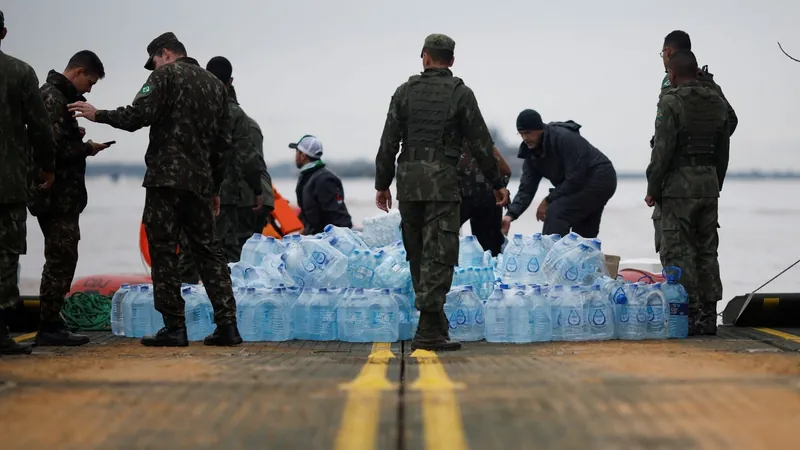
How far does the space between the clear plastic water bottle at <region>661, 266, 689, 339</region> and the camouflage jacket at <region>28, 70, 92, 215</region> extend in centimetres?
429

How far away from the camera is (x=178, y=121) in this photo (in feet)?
25.2

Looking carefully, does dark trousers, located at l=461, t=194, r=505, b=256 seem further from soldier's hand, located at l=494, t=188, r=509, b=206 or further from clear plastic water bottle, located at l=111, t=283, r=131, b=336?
clear plastic water bottle, located at l=111, t=283, r=131, b=336

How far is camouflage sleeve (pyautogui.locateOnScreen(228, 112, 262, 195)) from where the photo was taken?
10875mm

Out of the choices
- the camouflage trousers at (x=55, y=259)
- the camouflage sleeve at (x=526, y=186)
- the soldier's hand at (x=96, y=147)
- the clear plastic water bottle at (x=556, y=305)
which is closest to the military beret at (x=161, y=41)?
the soldier's hand at (x=96, y=147)

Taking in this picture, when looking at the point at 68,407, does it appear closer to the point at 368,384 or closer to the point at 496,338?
the point at 368,384

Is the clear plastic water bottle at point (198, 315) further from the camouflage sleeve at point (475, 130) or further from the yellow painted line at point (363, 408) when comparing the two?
the yellow painted line at point (363, 408)

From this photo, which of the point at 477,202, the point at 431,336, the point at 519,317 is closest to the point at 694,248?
the point at 519,317

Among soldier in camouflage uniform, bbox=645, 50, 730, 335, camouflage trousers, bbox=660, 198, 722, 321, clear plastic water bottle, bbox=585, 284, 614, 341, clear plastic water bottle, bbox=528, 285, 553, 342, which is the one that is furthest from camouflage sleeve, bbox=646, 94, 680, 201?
clear plastic water bottle, bbox=528, 285, 553, 342

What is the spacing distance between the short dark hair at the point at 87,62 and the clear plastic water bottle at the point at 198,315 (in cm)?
175

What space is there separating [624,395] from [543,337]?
383cm

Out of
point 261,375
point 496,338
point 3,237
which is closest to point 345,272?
point 496,338

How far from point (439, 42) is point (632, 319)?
8.28 feet

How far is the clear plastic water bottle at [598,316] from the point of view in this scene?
851 centimetres

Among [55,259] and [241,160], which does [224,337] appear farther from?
[241,160]
